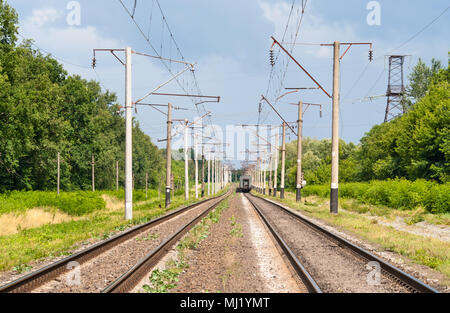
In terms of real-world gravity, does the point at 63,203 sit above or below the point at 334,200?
below

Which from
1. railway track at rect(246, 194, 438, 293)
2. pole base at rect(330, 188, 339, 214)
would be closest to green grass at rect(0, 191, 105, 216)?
pole base at rect(330, 188, 339, 214)

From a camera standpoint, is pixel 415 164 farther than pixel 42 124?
No

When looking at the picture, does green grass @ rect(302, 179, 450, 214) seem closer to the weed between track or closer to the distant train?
the weed between track

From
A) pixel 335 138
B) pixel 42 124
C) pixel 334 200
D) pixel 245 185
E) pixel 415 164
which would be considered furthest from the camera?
pixel 245 185

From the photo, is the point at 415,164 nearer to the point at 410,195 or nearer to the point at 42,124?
the point at 410,195

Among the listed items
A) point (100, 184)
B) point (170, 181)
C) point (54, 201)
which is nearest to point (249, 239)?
point (170, 181)

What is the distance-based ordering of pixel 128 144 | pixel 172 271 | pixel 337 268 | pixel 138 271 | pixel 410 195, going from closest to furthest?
pixel 138 271 < pixel 172 271 < pixel 337 268 < pixel 128 144 < pixel 410 195

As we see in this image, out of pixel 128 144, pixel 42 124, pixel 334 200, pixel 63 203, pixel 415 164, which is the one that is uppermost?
pixel 42 124

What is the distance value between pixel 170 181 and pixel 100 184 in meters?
46.2

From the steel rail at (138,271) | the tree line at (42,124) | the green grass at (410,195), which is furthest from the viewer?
the tree line at (42,124)

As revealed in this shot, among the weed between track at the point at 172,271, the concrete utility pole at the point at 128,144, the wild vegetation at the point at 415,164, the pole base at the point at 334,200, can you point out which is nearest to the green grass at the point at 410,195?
the wild vegetation at the point at 415,164

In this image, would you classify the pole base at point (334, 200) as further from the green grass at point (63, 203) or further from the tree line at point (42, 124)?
the tree line at point (42, 124)

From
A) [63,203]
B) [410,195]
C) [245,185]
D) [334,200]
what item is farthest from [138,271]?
[245,185]

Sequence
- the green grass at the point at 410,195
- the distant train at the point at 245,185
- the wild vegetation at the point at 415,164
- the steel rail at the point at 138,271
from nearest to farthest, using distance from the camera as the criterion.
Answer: the steel rail at the point at 138,271, the green grass at the point at 410,195, the wild vegetation at the point at 415,164, the distant train at the point at 245,185
